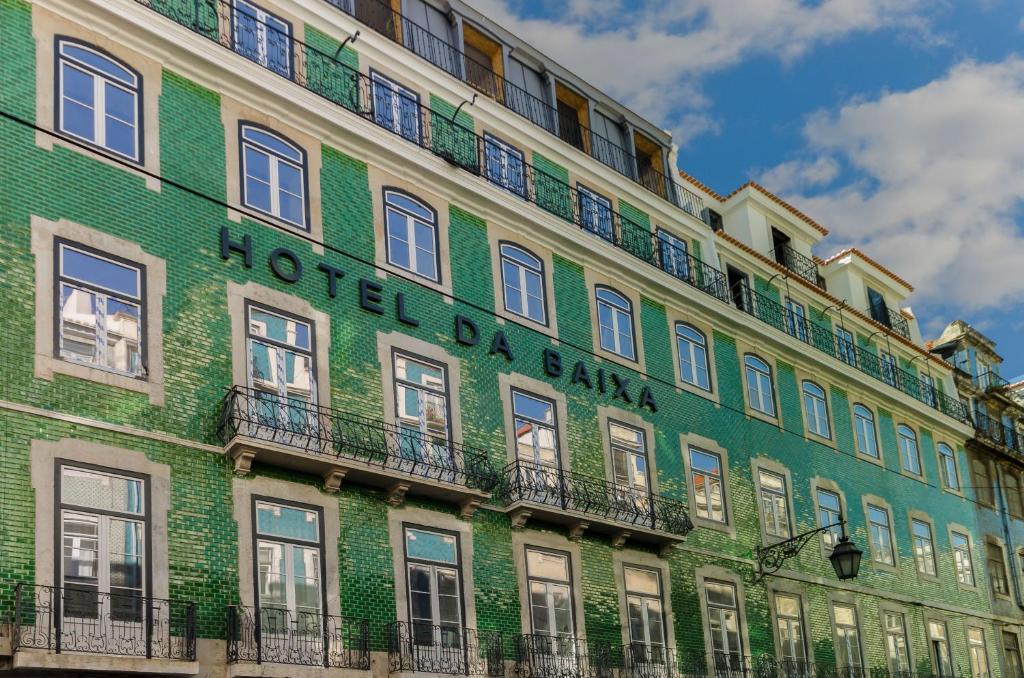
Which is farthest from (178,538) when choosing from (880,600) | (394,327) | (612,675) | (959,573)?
(959,573)

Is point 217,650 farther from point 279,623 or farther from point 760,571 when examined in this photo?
point 760,571

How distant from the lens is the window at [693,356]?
2681 cm

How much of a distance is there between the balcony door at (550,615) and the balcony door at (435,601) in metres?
1.49

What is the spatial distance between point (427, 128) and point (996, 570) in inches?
842

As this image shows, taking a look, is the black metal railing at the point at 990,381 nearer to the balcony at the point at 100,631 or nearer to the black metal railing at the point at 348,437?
the black metal railing at the point at 348,437

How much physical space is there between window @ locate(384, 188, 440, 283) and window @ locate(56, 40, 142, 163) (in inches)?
178

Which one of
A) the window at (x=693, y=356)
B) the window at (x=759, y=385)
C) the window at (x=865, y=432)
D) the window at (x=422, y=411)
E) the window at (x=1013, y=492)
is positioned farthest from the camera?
the window at (x=1013, y=492)

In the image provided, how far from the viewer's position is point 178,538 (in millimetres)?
16359

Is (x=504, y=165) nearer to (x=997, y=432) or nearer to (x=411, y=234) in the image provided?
(x=411, y=234)

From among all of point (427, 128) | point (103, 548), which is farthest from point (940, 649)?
point (103, 548)

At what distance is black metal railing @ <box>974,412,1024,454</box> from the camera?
38625 mm

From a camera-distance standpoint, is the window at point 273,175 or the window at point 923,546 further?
the window at point 923,546

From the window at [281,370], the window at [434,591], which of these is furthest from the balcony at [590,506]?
the window at [281,370]

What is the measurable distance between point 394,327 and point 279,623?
5.31 m
